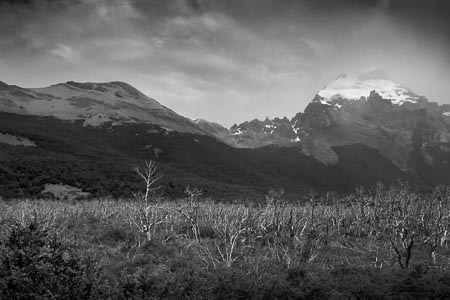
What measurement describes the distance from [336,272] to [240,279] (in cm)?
742

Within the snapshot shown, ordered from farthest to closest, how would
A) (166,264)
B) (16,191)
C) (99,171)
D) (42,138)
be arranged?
(42,138) < (99,171) < (16,191) < (166,264)

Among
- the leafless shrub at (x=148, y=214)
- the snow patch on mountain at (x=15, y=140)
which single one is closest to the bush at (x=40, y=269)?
the leafless shrub at (x=148, y=214)

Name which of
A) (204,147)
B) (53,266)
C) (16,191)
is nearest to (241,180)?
(204,147)

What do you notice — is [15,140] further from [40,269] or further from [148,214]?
[40,269]

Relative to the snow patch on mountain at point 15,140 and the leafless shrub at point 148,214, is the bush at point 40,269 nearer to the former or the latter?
the leafless shrub at point 148,214

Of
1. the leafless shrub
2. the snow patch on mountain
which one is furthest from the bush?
the snow patch on mountain

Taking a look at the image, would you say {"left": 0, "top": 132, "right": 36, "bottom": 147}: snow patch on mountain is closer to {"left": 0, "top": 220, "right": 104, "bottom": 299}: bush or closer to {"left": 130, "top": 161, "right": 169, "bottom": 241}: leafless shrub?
{"left": 130, "top": 161, "right": 169, "bottom": 241}: leafless shrub

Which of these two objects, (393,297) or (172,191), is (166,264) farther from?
(172,191)

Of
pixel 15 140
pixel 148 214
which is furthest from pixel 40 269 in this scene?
pixel 15 140

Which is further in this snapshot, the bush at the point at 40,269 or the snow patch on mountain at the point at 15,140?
the snow patch on mountain at the point at 15,140

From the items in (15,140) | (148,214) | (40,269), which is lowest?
(148,214)

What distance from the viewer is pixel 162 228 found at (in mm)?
47344

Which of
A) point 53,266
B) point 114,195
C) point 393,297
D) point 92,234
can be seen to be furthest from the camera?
point 114,195

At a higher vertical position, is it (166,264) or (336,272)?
(336,272)
